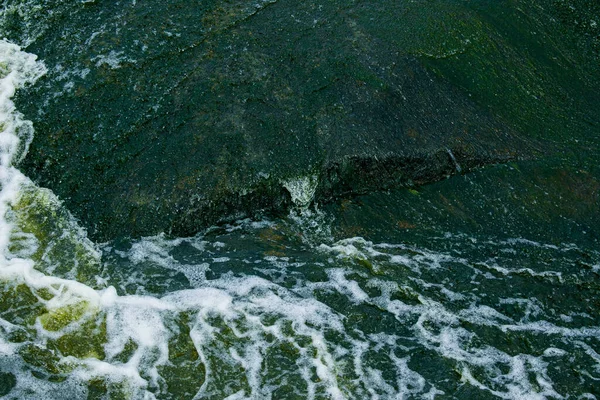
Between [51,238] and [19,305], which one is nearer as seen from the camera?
[19,305]

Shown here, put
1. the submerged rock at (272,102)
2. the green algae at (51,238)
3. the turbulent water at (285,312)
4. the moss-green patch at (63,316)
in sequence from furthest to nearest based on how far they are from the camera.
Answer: the submerged rock at (272,102) < the green algae at (51,238) < the moss-green patch at (63,316) < the turbulent water at (285,312)

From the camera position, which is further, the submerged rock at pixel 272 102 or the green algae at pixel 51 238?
the submerged rock at pixel 272 102

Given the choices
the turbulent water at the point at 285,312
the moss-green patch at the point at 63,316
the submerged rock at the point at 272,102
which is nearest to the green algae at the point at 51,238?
the turbulent water at the point at 285,312

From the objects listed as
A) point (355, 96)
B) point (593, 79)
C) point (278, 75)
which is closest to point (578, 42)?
point (593, 79)

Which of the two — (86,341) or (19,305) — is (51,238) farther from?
(86,341)

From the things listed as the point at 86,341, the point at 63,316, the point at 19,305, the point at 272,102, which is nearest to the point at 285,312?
the point at 86,341

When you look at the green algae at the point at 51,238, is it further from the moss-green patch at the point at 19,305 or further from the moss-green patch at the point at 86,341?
the moss-green patch at the point at 86,341
